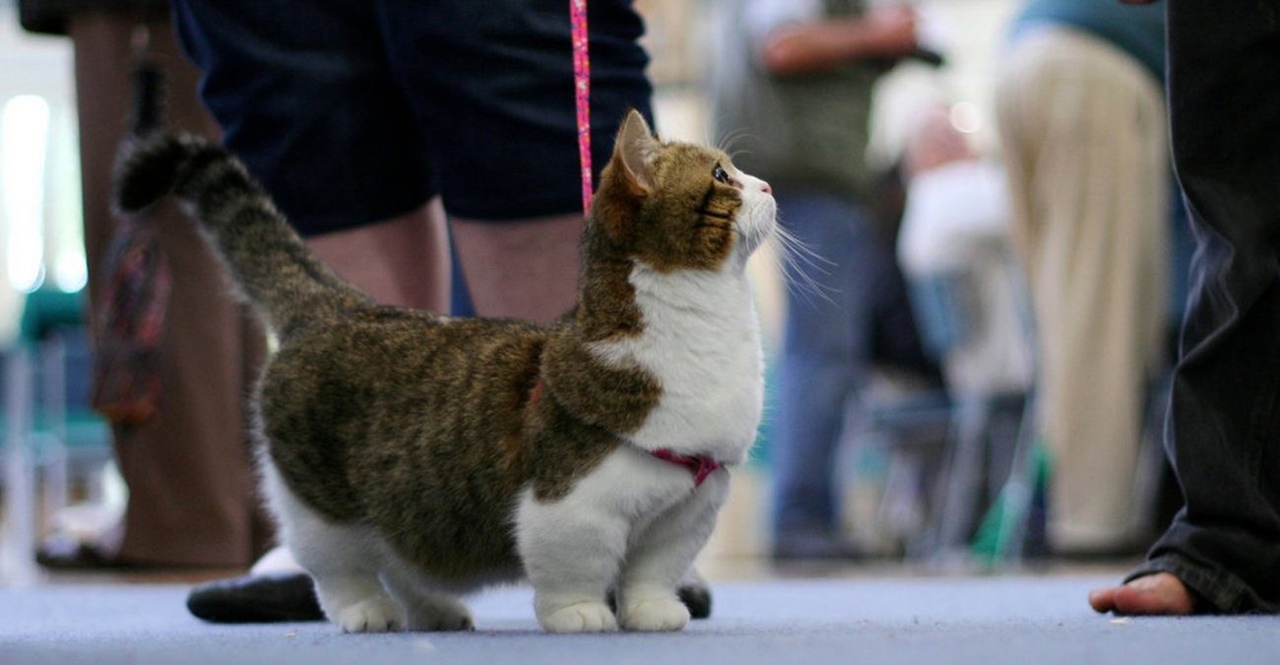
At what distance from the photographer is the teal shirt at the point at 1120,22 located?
338 centimetres

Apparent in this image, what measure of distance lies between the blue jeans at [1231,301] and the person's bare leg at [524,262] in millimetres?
699

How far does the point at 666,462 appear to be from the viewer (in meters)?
1.32

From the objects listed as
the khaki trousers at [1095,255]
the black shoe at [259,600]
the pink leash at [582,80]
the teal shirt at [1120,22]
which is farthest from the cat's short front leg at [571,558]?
the teal shirt at [1120,22]

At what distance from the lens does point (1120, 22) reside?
11.1 feet

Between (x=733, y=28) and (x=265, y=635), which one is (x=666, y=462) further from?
(x=733, y=28)

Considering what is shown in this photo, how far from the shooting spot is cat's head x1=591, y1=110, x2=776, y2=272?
138 centimetres

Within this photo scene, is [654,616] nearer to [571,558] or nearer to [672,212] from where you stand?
[571,558]

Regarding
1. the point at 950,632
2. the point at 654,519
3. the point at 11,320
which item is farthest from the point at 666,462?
the point at 11,320

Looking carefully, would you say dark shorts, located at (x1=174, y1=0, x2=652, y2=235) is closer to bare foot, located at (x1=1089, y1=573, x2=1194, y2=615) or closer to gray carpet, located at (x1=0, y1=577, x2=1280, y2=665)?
gray carpet, located at (x1=0, y1=577, x2=1280, y2=665)

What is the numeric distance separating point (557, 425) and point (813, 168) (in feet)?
7.95

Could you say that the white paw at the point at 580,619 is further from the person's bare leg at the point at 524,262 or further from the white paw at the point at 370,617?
the person's bare leg at the point at 524,262

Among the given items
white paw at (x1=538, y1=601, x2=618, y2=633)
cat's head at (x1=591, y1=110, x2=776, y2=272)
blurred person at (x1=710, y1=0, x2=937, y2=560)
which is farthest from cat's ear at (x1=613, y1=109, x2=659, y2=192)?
blurred person at (x1=710, y1=0, x2=937, y2=560)

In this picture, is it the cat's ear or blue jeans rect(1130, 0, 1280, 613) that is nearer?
the cat's ear

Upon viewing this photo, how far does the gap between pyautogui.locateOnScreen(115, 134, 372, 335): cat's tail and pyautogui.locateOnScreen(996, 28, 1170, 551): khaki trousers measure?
2186mm
